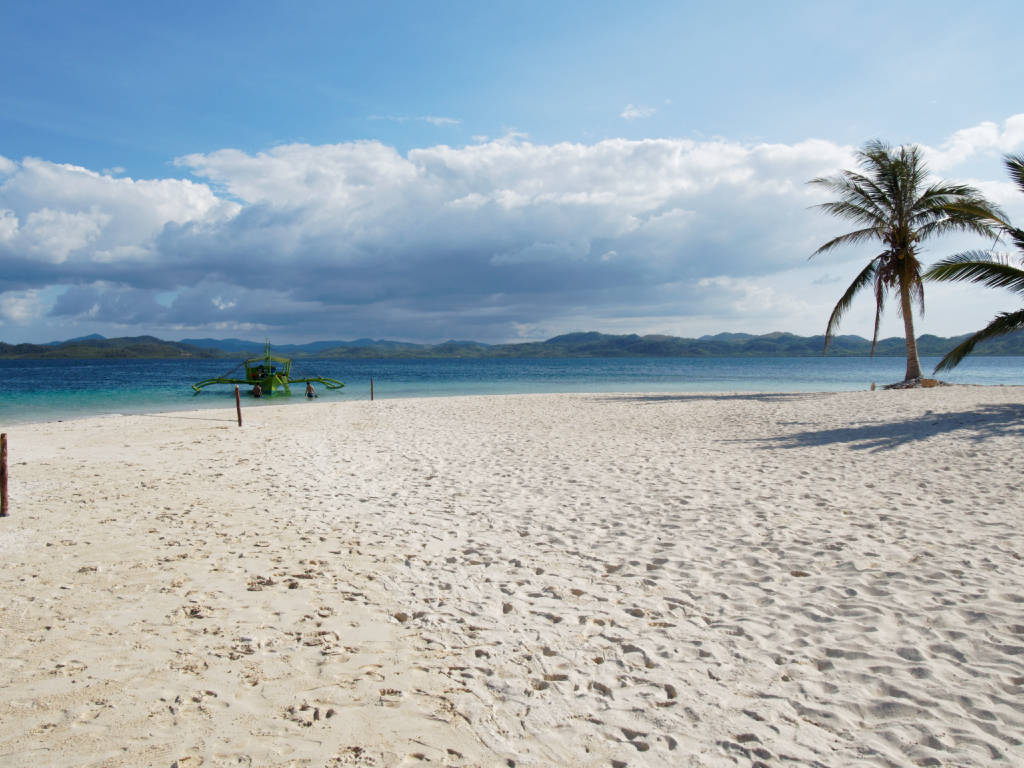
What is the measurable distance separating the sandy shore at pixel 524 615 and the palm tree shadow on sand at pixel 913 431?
1.43m

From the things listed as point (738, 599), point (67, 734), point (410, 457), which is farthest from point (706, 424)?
point (67, 734)

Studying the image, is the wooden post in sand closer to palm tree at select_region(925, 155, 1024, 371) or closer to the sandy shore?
the sandy shore

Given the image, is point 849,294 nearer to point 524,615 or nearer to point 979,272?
point 979,272

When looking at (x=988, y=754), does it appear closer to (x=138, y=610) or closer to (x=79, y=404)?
(x=138, y=610)

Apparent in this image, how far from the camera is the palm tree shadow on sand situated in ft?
38.3

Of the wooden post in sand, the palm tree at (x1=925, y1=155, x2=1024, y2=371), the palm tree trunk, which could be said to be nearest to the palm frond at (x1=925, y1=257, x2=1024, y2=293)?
the palm tree at (x1=925, y1=155, x2=1024, y2=371)

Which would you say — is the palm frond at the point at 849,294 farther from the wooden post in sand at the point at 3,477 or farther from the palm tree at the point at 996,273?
the wooden post in sand at the point at 3,477

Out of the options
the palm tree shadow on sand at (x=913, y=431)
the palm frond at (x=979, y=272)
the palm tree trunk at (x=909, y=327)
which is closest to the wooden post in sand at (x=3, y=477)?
the palm tree shadow on sand at (x=913, y=431)

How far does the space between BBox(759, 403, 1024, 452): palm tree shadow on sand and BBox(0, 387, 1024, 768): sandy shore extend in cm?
143

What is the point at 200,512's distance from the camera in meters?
7.84

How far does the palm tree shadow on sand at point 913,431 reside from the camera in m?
11.7

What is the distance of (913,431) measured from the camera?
1270 centimetres

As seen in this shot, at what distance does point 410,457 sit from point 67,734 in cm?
855

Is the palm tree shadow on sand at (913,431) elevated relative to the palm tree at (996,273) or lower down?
lower down
